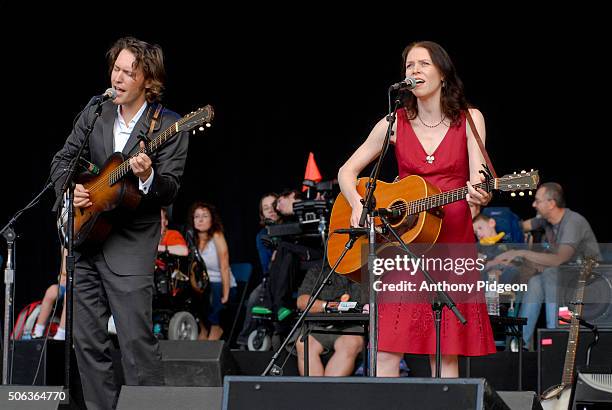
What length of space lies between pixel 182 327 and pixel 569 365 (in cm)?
379

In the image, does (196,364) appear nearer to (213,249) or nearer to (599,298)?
(599,298)

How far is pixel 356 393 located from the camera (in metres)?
3.07

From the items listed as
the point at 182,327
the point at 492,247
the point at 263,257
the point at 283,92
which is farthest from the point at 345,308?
the point at 283,92

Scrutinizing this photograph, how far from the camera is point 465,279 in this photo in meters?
4.30

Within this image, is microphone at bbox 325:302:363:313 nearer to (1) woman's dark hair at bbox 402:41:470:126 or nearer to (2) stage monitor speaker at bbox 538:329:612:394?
(2) stage monitor speaker at bbox 538:329:612:394

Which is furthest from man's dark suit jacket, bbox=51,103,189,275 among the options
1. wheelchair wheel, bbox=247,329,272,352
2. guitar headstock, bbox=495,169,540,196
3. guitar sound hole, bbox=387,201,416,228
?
wheelchair wheel, bbox=247,329,272,352

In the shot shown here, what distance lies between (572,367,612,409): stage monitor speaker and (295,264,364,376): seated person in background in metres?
2.29

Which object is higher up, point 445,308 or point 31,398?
point 445,308

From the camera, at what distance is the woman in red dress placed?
4.21 meters

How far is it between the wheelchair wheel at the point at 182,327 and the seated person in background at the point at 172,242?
552 mm

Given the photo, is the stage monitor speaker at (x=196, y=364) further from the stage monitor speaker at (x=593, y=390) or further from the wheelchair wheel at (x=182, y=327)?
the stage monitor speaker at (x=593, y=390)

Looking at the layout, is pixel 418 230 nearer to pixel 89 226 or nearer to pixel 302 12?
pixel 89 226

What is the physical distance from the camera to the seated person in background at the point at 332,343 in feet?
22.2

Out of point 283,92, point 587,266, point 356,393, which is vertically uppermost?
point 283,92
